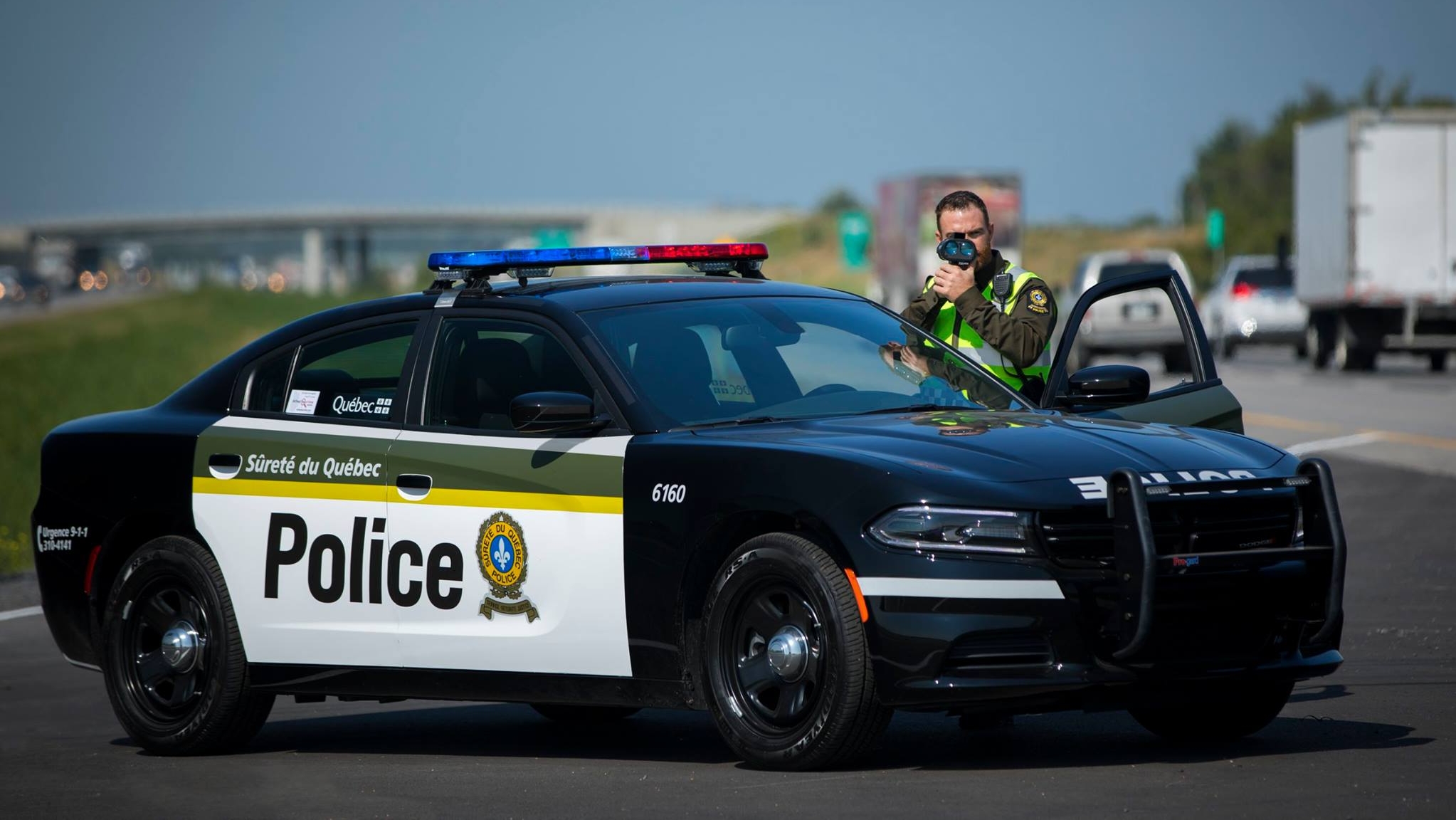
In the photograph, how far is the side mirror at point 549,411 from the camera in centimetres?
685

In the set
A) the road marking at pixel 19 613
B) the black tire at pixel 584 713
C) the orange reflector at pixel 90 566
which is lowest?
Answer: the road marking at pixel 19 613

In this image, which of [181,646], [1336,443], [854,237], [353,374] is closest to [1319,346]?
[1336,443]

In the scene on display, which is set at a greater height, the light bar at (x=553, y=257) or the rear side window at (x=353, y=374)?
the light bar at (x=553, y=257)

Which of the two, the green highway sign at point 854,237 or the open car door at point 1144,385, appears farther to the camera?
the green highway sign at point 854,237

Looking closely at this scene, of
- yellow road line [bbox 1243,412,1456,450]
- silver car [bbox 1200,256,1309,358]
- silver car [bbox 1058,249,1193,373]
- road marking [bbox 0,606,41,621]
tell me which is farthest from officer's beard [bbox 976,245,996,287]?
silver car [bbox 1200,256,1309,358]

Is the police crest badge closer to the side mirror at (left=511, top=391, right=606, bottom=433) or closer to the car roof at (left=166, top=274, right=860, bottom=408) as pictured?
the side mirror at (left=511, top=391, right=606, bottom=433)

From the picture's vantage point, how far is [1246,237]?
96938mm

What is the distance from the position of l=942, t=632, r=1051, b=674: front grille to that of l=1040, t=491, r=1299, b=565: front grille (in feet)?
0.77

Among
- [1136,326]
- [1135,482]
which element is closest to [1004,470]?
[1135,482]

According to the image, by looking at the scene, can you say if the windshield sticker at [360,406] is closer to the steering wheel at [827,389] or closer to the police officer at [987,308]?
the steering wheel at [827,389]

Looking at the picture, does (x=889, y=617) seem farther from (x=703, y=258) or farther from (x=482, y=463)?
(x=703, y=258)

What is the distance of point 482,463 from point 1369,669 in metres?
3.58

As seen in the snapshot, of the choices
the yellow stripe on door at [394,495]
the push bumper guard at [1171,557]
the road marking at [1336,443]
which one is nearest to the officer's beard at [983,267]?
the push bumper guard at [1171,557]

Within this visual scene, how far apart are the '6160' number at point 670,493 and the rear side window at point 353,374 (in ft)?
4.35
